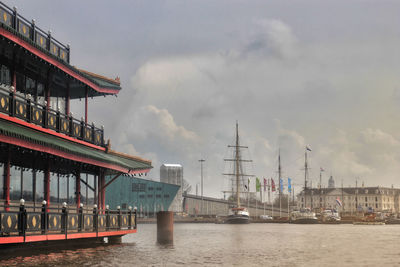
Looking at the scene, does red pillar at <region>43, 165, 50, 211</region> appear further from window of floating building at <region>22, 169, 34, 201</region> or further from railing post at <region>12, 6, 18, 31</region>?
railing post at <region>12, 6, 18, 31</region>

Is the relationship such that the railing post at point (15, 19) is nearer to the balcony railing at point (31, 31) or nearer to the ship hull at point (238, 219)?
the balcony railing at point (31, 31)

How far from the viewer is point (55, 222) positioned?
80.2 ft

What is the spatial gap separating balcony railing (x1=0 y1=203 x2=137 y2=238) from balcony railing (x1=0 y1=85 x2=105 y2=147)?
3.97m

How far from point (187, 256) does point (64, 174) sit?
798cm

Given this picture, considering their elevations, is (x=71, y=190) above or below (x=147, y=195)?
above

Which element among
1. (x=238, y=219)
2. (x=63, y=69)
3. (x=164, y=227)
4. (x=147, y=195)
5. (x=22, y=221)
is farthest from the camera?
(x=147, y=195)

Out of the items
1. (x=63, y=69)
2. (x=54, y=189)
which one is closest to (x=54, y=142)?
(x=63, y=69)

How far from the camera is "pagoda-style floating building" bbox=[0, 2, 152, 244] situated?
2286 centimetres

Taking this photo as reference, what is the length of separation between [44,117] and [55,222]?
5.23 m

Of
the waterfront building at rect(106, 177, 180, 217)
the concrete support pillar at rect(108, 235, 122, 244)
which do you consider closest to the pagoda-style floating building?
the concrete support pillar at rect(108, 235, 122, 244)

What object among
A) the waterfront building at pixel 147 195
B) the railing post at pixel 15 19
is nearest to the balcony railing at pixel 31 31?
the railing post at pixel 15 19

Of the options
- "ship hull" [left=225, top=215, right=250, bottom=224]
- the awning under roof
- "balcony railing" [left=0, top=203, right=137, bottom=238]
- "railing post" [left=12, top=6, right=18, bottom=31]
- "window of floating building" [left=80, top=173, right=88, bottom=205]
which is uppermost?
"railing post" [left=12, top=6, right=18, bottom=31]

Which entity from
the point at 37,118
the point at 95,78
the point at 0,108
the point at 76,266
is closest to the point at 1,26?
the point at 0,108

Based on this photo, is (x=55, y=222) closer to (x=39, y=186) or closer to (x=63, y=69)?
(x=39, y=186)
